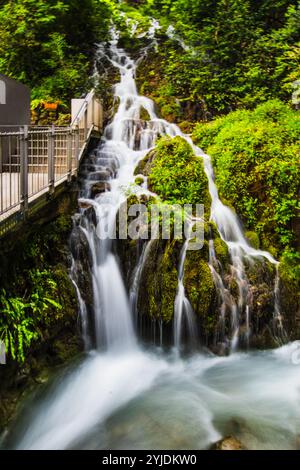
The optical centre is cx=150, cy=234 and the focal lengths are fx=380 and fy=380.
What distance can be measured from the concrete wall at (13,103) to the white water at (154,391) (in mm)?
2384

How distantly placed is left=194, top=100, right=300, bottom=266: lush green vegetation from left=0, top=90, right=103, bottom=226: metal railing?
3.31m

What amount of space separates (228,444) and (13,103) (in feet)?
26.9

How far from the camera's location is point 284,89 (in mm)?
12656

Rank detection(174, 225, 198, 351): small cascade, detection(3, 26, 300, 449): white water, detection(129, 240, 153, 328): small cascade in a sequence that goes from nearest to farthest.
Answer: detection(3, 26, 300, 449): white water, detection(174, 225, 198, 351): small cascade, detection(129, 240, 153, 328): small cascade

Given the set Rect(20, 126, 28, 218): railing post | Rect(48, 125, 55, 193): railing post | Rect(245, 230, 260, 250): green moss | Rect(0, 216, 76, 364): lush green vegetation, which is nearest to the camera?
Rect(0, 216, 76, 364): lush green vegetation

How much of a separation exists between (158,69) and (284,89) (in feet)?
16.4

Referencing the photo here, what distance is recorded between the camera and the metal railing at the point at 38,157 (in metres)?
5.76

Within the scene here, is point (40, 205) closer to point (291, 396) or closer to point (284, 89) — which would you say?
point (291, 396)

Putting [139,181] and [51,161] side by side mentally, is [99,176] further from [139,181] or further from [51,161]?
[51,161]

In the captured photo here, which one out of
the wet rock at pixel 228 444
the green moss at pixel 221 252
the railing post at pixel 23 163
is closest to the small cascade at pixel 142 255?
the green moss at pixel 221 252

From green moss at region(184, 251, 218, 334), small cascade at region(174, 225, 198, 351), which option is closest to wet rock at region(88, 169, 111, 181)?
green moss at region(184, 251, 218, 334)

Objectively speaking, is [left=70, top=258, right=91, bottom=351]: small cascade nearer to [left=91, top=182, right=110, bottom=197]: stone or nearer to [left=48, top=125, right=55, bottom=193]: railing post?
[left=48, top=125, right=55, bottom=193]: railing post

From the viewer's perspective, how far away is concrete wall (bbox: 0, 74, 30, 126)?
8.42m

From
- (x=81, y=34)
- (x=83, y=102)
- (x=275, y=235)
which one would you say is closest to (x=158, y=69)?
(x=81, y=34)
